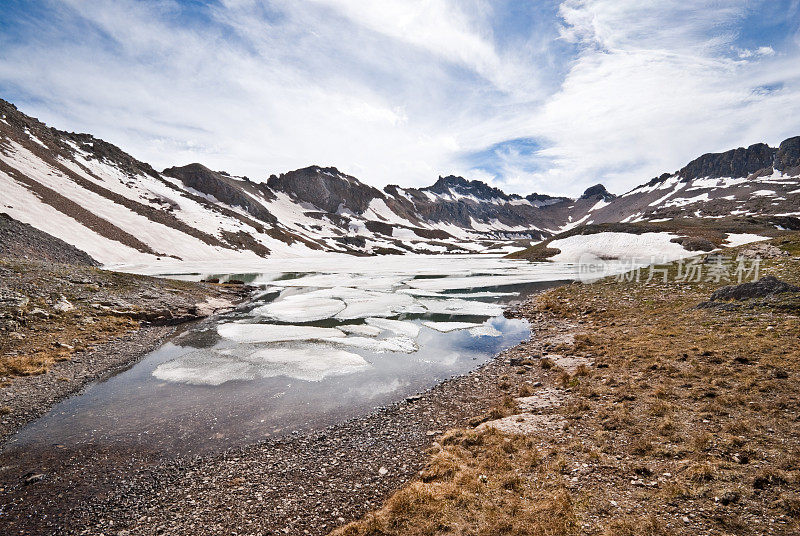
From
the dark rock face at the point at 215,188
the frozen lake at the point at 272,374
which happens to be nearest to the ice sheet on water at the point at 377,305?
the frozen lake at the point at 272,374

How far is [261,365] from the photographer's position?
17594mm

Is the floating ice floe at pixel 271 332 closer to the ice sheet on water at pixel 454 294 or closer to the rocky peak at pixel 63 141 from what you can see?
the ice sheet on water at pixel 454 294

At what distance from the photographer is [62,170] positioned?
95.6 meters

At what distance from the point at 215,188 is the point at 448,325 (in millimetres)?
182167

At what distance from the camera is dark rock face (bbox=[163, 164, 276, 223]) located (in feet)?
549

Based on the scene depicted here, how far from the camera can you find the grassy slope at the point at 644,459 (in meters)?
6.24

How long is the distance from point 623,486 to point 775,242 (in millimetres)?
54657

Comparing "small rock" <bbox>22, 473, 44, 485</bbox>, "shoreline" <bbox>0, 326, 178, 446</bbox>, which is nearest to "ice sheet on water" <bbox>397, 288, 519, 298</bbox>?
"shoreline" <bbox>0, 326, 178, 446</bbox>

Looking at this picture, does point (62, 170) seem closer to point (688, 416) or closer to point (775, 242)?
point (688, 416)

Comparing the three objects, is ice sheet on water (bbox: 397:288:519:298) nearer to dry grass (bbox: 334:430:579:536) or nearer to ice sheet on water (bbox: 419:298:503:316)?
ice sheet on water (bbox: 419:298:503:316)

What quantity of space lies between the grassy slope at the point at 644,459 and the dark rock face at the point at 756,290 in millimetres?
5217

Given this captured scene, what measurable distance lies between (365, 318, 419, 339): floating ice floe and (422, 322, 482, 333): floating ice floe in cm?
121

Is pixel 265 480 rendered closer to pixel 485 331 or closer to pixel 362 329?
pixel 362 329

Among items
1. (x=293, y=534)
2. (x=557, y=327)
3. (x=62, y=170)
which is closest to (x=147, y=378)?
(x=293, y=534)
